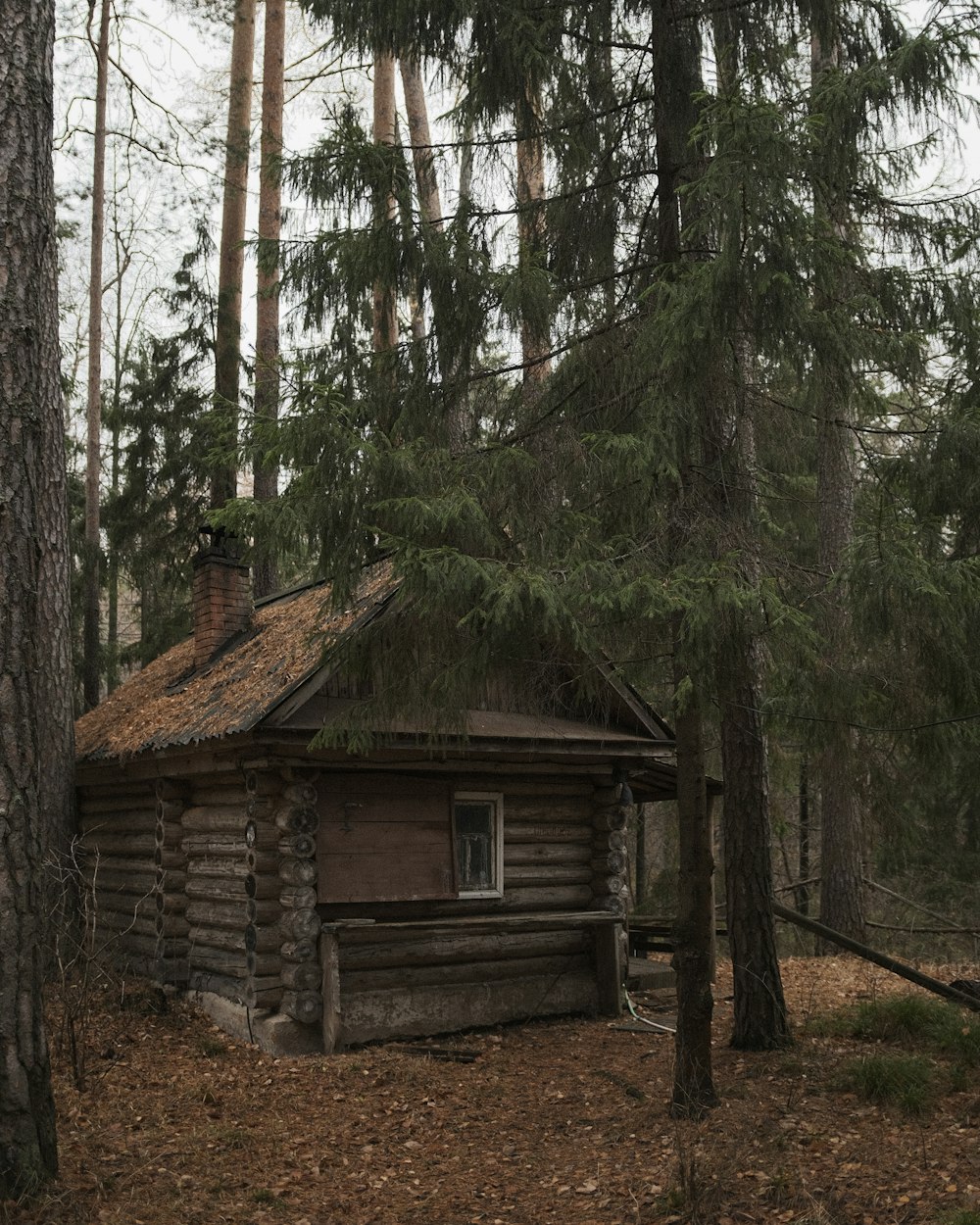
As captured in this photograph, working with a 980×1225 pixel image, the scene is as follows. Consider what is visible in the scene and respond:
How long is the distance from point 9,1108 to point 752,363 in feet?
21.7

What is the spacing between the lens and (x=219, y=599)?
1407 cm

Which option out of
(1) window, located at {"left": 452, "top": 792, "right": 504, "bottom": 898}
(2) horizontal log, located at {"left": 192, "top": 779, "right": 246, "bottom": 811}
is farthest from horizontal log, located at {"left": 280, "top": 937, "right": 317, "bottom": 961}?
(1) window, located at {"left": 452, "top": 792, "right": 504, "bottom": 898}

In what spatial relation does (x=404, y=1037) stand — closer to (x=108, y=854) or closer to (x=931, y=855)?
(x=108, y=854)

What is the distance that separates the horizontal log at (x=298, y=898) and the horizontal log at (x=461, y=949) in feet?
1.54

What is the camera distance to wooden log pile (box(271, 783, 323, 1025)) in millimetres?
10234

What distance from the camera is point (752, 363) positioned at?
27.2 ft

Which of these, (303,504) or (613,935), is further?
(613,935)

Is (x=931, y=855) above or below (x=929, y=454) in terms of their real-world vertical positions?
below

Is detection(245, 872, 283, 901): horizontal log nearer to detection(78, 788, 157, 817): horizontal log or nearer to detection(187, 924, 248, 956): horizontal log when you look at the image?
detection(187, 924, 248, 956): horizontal log

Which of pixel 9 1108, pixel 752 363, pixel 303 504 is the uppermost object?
pixel 752 363

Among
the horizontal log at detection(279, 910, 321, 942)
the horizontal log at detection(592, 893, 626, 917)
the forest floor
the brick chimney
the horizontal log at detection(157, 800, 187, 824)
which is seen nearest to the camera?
the forest floor

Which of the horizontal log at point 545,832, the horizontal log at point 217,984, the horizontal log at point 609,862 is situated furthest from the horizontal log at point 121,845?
the horizontal log at point 609,862

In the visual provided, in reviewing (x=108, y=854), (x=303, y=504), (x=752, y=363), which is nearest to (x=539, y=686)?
(x=303, y=504)

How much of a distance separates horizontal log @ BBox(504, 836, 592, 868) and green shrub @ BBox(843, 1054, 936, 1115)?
14.5ft
